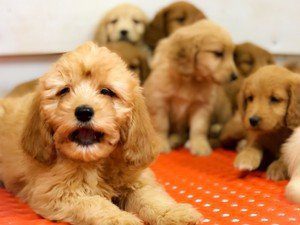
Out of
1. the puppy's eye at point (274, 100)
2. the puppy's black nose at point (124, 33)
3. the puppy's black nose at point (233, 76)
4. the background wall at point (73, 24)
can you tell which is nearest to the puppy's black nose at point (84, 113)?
the puppy's eye at point (274, 100)

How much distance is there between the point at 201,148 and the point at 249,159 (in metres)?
0.74

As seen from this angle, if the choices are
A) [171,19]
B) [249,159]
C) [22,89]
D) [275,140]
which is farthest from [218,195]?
[171,19]

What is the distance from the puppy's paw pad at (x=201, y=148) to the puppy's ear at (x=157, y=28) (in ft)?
4.75

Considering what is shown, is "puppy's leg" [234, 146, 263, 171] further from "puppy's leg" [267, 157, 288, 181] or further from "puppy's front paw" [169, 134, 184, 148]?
"puppy's front paw" [169, 134, 184, 148]

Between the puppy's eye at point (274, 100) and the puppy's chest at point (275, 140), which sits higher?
the puppy's eye at point (274, 100)

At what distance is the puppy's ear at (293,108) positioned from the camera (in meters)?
3.08

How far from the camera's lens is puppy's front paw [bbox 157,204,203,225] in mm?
1893

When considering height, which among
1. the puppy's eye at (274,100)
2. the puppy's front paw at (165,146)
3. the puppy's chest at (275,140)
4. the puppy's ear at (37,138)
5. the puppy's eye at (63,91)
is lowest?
the puppy's front paw at (165,146)

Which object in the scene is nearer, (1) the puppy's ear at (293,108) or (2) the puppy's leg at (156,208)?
(2) the puppy's leg at (156,208)

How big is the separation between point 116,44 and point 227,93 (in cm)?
110

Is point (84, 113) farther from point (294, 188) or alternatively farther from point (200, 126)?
point (200, 126)

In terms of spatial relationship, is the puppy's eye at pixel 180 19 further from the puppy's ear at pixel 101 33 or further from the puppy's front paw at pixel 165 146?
the puppy's front paw at pixel 165 146

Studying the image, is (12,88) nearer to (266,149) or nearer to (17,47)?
(17,47)

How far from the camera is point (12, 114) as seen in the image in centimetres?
266
